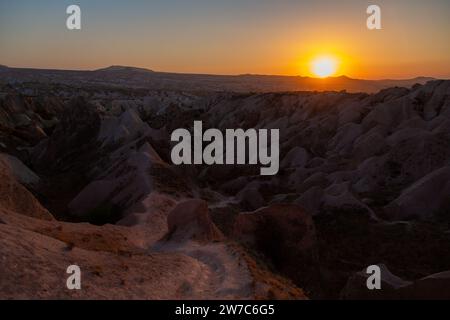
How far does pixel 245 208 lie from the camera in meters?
31.0

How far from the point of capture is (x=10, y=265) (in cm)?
1022

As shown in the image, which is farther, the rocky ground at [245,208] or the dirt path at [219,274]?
the rocky ground at [245,208]

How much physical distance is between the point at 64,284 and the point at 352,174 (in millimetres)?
25997

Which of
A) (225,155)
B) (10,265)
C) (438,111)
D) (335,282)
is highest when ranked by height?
(438,111)

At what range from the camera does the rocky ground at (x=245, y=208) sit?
12.0 m

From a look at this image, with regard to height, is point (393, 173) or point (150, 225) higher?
point (393, 173)

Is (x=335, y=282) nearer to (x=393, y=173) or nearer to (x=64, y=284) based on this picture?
(x=64, y=284)

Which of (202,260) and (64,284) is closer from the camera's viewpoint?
(64,284)

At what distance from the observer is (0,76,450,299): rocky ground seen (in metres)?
12.0

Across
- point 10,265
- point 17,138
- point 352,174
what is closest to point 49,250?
point 10,265

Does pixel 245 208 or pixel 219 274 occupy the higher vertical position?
pixel 245 208

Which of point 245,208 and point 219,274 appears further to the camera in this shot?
point 245,208

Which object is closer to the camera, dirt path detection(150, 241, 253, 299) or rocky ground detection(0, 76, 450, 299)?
dirt path detection(150, 241, 253, 299)
